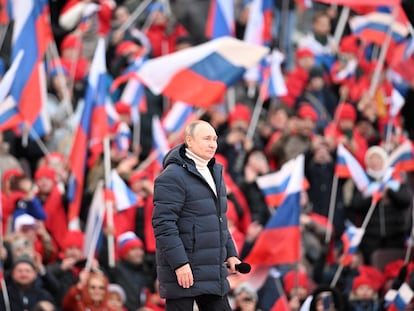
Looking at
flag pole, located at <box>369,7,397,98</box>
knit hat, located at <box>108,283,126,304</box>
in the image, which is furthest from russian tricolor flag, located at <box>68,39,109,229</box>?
flag pole, located at <box>369,7,397,98</box>

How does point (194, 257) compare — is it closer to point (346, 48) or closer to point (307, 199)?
point (307, 199)

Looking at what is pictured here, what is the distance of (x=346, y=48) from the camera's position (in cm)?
1934

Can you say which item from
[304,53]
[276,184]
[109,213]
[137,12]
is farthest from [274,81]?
[109,213]

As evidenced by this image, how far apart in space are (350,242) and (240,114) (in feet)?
10.1

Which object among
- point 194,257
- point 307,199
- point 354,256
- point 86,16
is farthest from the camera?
point 86,16

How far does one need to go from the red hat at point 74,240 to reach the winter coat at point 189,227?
4605mm

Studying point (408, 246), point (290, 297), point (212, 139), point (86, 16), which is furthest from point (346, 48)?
point (212, 139)

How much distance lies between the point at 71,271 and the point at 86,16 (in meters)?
5.81

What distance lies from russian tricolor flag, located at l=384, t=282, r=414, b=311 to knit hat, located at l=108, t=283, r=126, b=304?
2.47 m

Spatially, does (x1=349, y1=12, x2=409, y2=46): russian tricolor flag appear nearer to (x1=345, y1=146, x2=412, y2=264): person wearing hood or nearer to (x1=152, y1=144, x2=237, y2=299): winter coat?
(x1=345, y1=146, x2=412, y2=264): person wearing hood

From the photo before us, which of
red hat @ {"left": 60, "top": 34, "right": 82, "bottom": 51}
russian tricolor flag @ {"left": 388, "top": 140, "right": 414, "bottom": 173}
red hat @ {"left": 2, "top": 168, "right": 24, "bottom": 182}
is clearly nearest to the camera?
red hat @ {"left": 2, "top": 168, "right": 24, "bottom": 182}

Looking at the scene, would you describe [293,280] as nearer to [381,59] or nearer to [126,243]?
[126,243]

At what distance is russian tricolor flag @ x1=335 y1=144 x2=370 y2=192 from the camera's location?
1525cm

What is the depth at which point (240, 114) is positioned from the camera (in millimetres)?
16500
